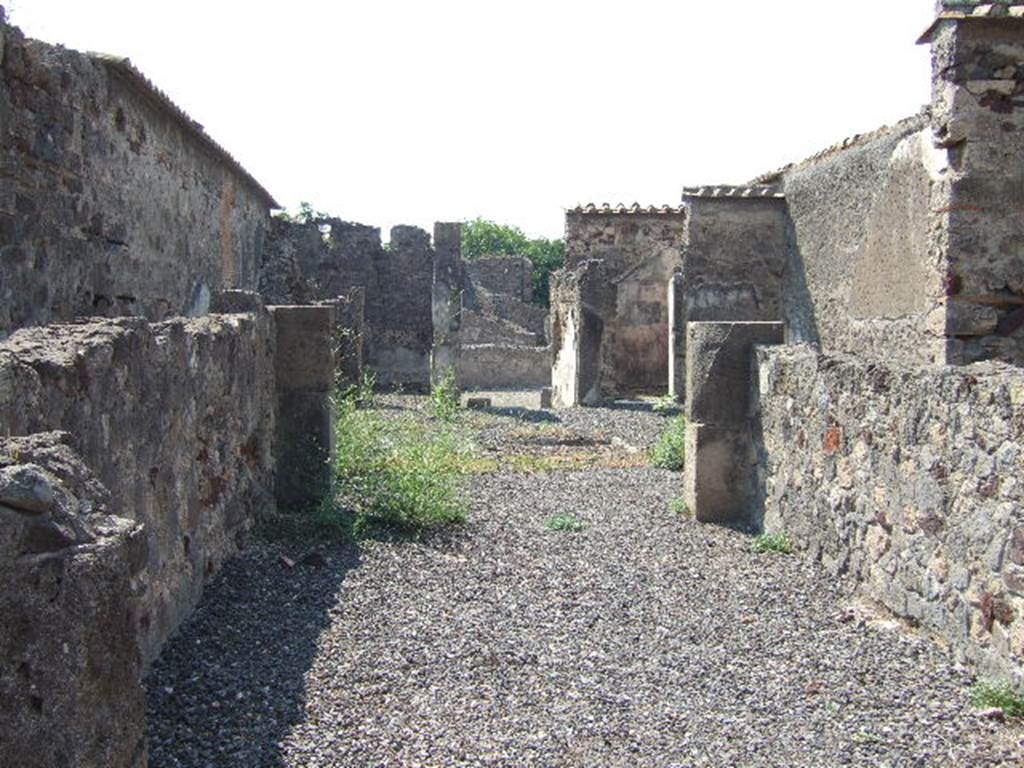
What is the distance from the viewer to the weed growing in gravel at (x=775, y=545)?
6578 mm

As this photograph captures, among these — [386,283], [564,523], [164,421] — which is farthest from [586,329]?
[164,421]

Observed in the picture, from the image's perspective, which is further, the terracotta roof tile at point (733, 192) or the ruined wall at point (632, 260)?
the ruined wall at point (632, 260)

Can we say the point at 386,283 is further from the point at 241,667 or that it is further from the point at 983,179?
the point at 241,667

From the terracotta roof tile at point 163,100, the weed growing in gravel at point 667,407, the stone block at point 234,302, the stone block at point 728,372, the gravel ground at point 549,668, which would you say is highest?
the terracotta roof tile at point 163,100

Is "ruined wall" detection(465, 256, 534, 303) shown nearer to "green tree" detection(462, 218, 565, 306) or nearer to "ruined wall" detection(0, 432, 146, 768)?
"green tree" detection(462, 218, 565, 306)

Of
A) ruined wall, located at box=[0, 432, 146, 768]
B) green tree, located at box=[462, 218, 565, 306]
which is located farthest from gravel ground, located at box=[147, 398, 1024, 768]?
green tree, located at box=[462, 218, 565, 306]

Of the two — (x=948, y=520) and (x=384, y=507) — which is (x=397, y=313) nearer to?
(x=384, y=507)

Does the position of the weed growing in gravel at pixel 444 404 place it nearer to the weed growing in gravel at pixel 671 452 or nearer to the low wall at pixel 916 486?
the weed growing in gravel at pixel 671 452

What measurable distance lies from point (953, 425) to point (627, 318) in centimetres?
1479

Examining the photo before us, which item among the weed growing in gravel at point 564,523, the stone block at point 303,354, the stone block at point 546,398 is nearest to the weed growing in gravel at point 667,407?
the stone block at point 546,398

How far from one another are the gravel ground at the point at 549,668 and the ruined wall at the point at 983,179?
117 inches

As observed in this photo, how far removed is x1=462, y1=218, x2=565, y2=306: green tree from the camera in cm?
4412

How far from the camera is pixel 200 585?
5016 millimetres

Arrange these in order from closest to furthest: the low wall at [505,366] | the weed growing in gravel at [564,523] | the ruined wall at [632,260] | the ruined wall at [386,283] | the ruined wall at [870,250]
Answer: the weed growing in gravel at [564,523], the ruined wall at [870,250], the ruined wall at [632,260], the ruined wall at [386,283], the low wall at [505,366]
